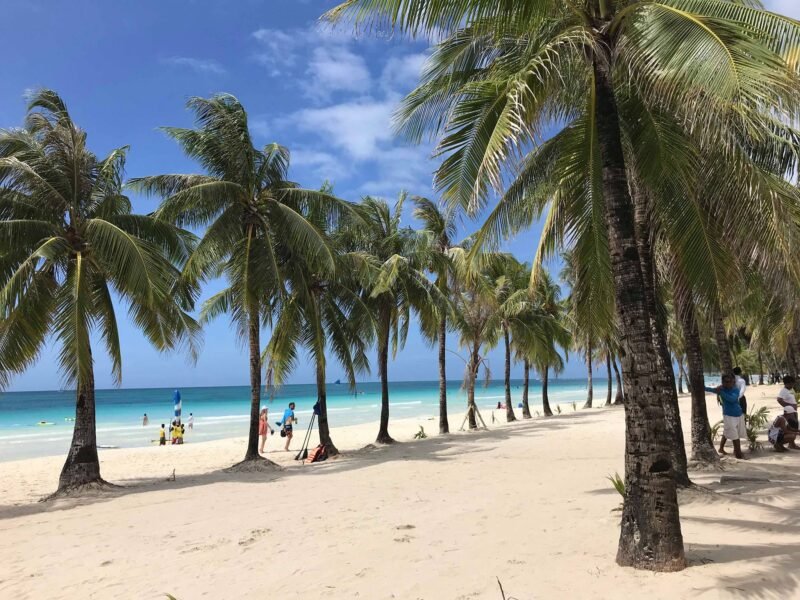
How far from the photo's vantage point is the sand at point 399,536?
4285 millimetres

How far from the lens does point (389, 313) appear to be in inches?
704

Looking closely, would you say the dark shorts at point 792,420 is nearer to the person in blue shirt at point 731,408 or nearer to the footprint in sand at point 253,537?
the person in blue shirt at point 731,408

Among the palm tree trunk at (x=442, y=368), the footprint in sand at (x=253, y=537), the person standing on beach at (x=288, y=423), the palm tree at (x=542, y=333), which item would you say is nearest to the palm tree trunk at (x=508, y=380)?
the palm tree at (x=542, y=333)

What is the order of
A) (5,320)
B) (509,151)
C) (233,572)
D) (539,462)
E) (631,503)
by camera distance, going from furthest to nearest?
(539,462)
(5,320)
(233,572)
(509,151)
(631,503)

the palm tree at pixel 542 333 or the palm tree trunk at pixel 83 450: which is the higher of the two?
the palm tree at pixel 542 333

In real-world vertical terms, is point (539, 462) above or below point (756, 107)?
below

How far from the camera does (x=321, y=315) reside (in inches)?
616

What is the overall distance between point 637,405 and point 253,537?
4.75 meters

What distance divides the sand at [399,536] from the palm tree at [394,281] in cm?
663

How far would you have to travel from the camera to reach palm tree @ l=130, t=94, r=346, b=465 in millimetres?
12492

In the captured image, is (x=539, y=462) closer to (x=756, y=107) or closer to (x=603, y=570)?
(x=603, y=570)

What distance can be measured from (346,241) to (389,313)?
2.80 meters

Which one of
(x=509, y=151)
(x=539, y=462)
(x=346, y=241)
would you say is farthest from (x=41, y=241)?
(x=539, y=462)

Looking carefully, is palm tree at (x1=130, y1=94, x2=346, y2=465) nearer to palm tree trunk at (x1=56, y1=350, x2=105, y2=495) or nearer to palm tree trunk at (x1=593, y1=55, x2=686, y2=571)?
palm tree trunk at (x1=56, y1=350, x2=105, y2=495)
